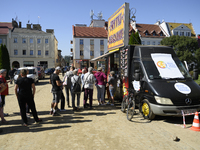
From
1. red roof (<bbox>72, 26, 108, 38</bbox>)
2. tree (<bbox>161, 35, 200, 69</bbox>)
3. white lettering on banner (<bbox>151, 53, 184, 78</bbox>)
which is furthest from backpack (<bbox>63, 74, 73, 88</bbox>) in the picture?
red roof (<bbox>72, 26, 108, 38</bbox>)

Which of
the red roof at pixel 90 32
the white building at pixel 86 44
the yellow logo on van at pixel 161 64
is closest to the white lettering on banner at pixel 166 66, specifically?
the yellow logo on van at pixel 161 64

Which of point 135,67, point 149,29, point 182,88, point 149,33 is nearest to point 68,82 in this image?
point 135,67

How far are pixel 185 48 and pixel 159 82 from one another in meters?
39.4

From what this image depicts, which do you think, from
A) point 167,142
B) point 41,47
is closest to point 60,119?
point 167,142

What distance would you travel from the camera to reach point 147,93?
247 inches

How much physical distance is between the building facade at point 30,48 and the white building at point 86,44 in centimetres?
725

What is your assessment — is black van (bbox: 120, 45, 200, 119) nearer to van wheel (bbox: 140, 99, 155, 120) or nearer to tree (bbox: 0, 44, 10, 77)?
van wheel (bbox: 140, 99, 155, 120)

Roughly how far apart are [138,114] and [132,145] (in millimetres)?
2892

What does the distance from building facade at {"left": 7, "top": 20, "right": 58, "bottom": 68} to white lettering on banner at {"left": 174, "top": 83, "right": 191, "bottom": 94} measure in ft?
154

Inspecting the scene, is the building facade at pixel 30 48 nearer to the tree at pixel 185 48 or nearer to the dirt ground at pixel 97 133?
the tree at pixel 185 48

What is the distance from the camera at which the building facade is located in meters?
47.7

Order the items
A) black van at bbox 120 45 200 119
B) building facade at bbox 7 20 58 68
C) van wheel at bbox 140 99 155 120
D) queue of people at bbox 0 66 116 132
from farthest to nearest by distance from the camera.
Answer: building facade at bbox 7 20 58 68 < van wheel at bbox 140 99 155 120 < black van at bbox 120 45 200 119 < queue of people at bbox 0 66 116 132

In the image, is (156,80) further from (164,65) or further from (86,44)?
(86,44)

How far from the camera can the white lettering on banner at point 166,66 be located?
6.48 m
